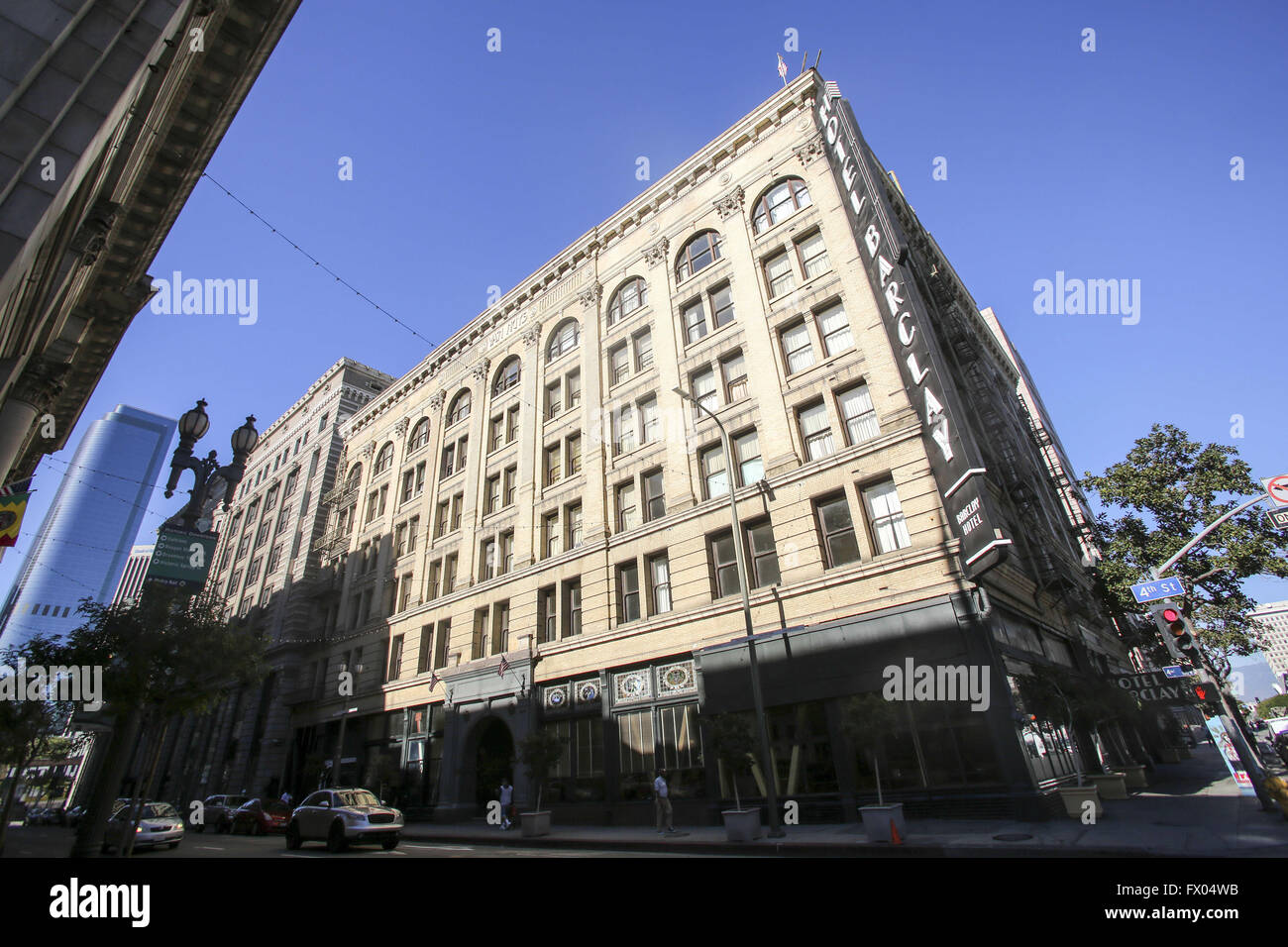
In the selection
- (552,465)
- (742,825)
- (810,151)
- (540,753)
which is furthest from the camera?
(552,465)

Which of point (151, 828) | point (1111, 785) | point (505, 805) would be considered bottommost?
point (1111, 785)

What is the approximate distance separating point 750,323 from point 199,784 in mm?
49406

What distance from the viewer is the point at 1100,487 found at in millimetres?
29844

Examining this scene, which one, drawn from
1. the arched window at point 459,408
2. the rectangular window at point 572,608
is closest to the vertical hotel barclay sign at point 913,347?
the rectangular window at point 572,608

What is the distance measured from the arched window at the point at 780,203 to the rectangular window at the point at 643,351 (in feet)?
22.2

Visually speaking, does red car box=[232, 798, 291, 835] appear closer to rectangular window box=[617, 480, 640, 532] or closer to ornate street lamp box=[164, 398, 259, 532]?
ornate street lamp box=[164, 398, 259, 532]

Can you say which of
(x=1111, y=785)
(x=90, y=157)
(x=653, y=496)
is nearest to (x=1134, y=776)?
(x=1111, y=785)

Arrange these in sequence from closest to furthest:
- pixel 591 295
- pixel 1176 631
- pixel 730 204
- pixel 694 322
Answer: pixel 1176 631 < pixel 694 322 < pixel 730 204 < pixel 591 295

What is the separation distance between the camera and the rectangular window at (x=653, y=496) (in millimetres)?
25359

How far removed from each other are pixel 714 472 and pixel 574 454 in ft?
27.5

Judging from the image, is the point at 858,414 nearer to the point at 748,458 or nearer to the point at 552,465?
the point at 748,458
